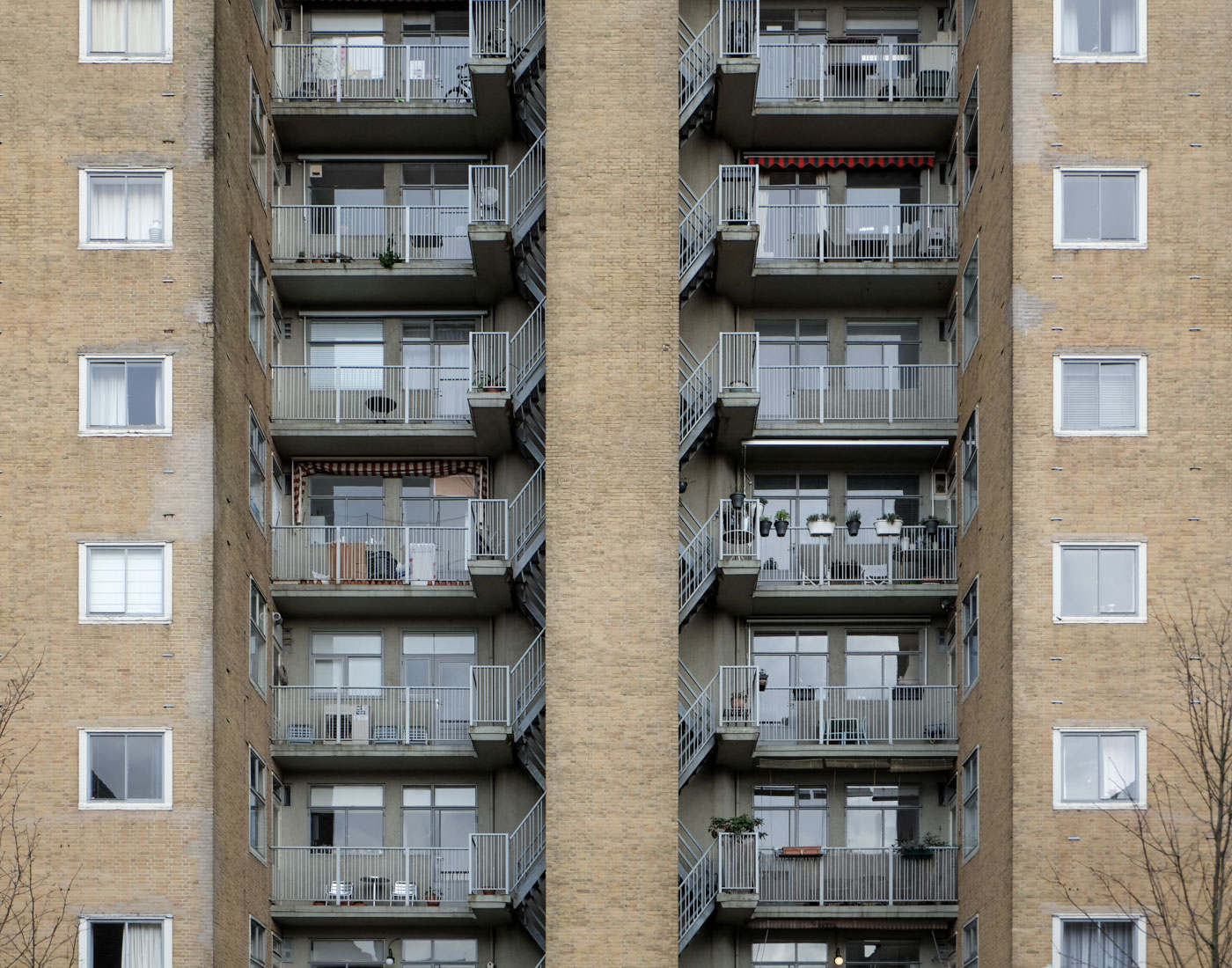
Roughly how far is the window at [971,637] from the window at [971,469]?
1.44m

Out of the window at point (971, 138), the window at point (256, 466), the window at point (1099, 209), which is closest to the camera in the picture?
the window at point (1099, 209)

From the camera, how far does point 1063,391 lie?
37.8 metres

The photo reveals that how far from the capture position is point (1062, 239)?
3816cm

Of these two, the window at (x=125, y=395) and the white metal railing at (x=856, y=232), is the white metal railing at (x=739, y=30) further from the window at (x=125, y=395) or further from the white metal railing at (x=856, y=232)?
the window at (x=125, y=395)

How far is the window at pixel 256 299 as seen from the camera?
41688 mm

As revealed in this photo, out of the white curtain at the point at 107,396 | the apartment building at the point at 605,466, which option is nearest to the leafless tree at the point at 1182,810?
the apartment building at the point at 605,466

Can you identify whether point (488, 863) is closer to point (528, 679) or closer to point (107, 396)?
point (528, 679)

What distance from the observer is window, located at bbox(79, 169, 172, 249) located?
38.6 meters

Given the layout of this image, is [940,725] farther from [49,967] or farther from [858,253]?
[49,967]

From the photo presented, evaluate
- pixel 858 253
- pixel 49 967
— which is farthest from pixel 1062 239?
pixel 49 967

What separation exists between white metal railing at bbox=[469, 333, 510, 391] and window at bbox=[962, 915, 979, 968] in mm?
13261

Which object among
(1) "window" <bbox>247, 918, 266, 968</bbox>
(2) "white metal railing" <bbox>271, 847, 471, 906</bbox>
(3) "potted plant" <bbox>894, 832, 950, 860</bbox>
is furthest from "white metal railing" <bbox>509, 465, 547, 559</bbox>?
(3) "potted plant" <bbox>894, 832, 950, 860</bbox>

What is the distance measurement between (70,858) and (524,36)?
714 inches

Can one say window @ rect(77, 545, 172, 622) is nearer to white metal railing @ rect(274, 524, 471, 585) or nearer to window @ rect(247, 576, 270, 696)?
window @ rect(247, 576, 270, 696)
